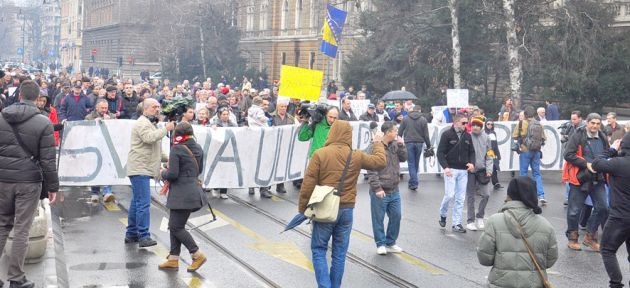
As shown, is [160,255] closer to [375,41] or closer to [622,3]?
[622,3]

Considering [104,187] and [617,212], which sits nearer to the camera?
[617,212]

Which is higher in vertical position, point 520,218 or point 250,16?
point 250,16

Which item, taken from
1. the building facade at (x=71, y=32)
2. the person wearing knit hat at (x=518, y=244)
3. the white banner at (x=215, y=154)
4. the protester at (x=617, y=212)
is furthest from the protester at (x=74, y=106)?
the building facade at (x=71, y=32)

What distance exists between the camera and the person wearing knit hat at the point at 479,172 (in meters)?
12.6

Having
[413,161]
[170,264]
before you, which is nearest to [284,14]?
[413,161]

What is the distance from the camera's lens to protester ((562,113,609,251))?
11.3 metres

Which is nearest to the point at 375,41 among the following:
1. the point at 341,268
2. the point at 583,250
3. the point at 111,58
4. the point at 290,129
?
the point at 290,129

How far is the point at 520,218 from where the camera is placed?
6.29 metres

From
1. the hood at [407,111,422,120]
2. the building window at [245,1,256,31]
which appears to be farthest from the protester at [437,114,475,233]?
the building window at [245,1,256,31]

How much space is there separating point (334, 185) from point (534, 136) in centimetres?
852

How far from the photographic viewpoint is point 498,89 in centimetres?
3891

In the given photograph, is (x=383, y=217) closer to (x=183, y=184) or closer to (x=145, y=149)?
(x=183, y=184)

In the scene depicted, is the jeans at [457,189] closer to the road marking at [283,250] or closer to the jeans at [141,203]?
the road marking at [283,250]

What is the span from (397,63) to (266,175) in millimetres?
23897
